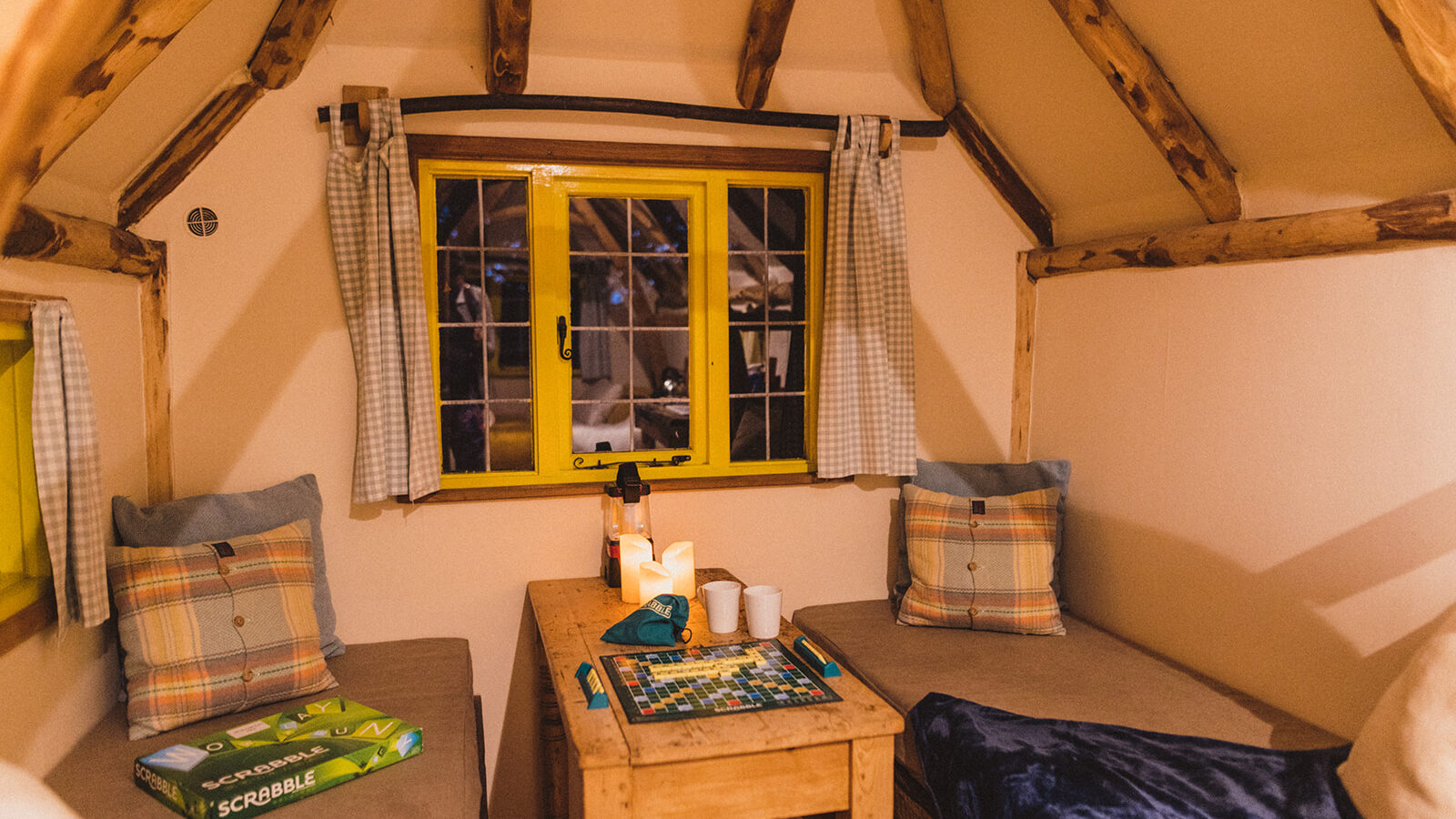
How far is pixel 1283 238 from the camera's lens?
8.02 ft

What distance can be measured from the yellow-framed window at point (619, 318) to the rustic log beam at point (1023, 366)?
823 mm

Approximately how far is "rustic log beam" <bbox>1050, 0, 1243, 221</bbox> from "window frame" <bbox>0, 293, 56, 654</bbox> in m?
2.76

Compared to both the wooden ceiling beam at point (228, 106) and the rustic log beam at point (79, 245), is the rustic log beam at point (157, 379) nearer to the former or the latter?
the rustic log beam at point (79, 245)

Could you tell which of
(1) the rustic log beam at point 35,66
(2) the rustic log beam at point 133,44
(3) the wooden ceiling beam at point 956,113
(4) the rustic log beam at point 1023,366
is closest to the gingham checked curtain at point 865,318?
(3) the wooden ceiling beam at point 956,113

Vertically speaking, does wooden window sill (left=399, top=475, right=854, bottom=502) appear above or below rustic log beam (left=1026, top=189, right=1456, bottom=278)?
below

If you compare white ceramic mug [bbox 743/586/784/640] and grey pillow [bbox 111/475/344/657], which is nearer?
white ceramic mug [bbox 743/586/784/640]

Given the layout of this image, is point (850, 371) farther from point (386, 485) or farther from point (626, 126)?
point (386, 485)

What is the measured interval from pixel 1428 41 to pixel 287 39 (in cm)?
287

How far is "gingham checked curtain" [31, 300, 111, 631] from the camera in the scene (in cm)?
203

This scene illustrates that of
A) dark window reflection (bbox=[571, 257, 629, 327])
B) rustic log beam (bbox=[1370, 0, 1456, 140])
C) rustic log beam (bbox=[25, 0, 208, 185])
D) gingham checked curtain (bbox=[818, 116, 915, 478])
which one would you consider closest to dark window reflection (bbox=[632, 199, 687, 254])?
dark window reflection (bbox=[571, 257, 629, 327])

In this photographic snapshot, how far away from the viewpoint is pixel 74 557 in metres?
2.13

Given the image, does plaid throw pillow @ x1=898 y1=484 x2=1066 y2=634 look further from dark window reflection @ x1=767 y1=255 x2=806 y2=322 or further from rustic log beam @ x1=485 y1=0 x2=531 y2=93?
rustic log beam @ x1=485 y1=0 x2=531 y2=93

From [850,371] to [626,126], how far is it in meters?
1.16

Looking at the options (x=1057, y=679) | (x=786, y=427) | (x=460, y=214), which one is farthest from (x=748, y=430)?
(x=1057, y=679)
